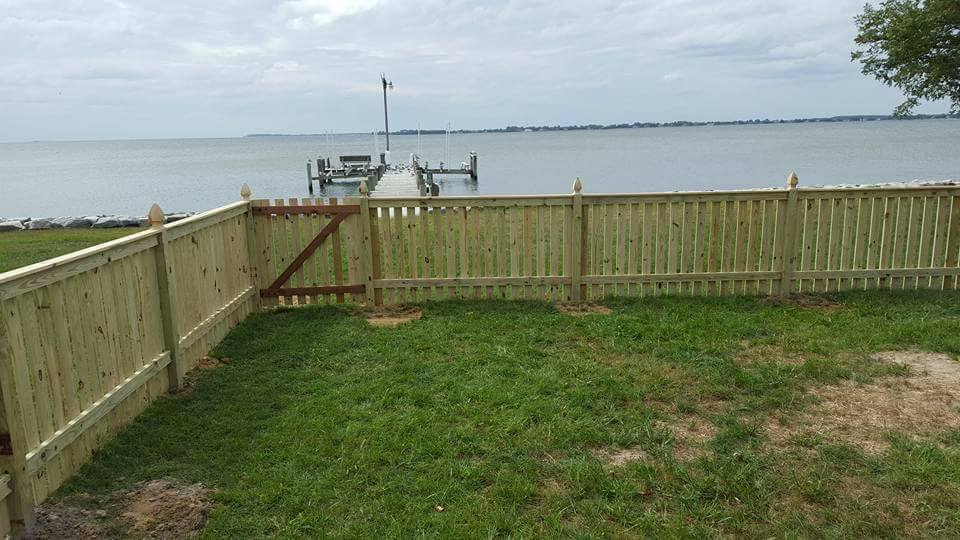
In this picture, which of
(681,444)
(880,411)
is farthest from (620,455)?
(880,411)

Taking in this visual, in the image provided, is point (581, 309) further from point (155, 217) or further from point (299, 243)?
point (155, 217)

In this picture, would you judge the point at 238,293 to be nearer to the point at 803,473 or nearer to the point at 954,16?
the point at 803,473

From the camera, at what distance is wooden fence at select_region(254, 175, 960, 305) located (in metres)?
7.94

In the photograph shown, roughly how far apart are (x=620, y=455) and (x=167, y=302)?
12.1ft

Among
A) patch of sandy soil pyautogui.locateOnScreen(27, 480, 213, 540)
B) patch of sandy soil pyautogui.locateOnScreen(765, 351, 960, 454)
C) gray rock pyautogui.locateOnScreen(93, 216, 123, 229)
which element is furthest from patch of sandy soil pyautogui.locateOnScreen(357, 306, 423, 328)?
gray rock pyautogui.locateOnScreen(93, 216, 123, 229)

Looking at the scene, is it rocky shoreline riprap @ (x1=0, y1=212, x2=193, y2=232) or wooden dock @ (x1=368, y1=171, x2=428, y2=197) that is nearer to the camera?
rocky shoreline riprap @ (x1=0, y1=212, x2=193, y2=232)

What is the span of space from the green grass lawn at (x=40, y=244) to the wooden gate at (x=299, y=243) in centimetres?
562

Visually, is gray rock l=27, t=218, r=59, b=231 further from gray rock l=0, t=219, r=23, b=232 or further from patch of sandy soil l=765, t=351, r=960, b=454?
patch of sandy soil l=765, t=351, r=960, b=454

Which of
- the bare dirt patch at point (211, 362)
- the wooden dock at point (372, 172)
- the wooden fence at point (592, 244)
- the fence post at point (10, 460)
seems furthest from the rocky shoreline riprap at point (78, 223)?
the fence post at point (10, 460)

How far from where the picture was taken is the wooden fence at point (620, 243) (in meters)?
7.94

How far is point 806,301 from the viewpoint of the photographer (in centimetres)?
796

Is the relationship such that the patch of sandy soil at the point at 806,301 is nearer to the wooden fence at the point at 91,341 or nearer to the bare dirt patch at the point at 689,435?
the bare dirt patch at the point at 689,435

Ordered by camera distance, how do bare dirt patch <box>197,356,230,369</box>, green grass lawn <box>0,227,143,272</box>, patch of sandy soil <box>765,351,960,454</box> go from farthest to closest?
green grass lawn <box>0,227,143,272</box> → bare dirt patch <box>197,356,230,369</box> → patch of sandy soil <box>765,351,960,454</box>

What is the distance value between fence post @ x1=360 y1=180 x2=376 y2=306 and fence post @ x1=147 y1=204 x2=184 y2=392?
2.68 metres
